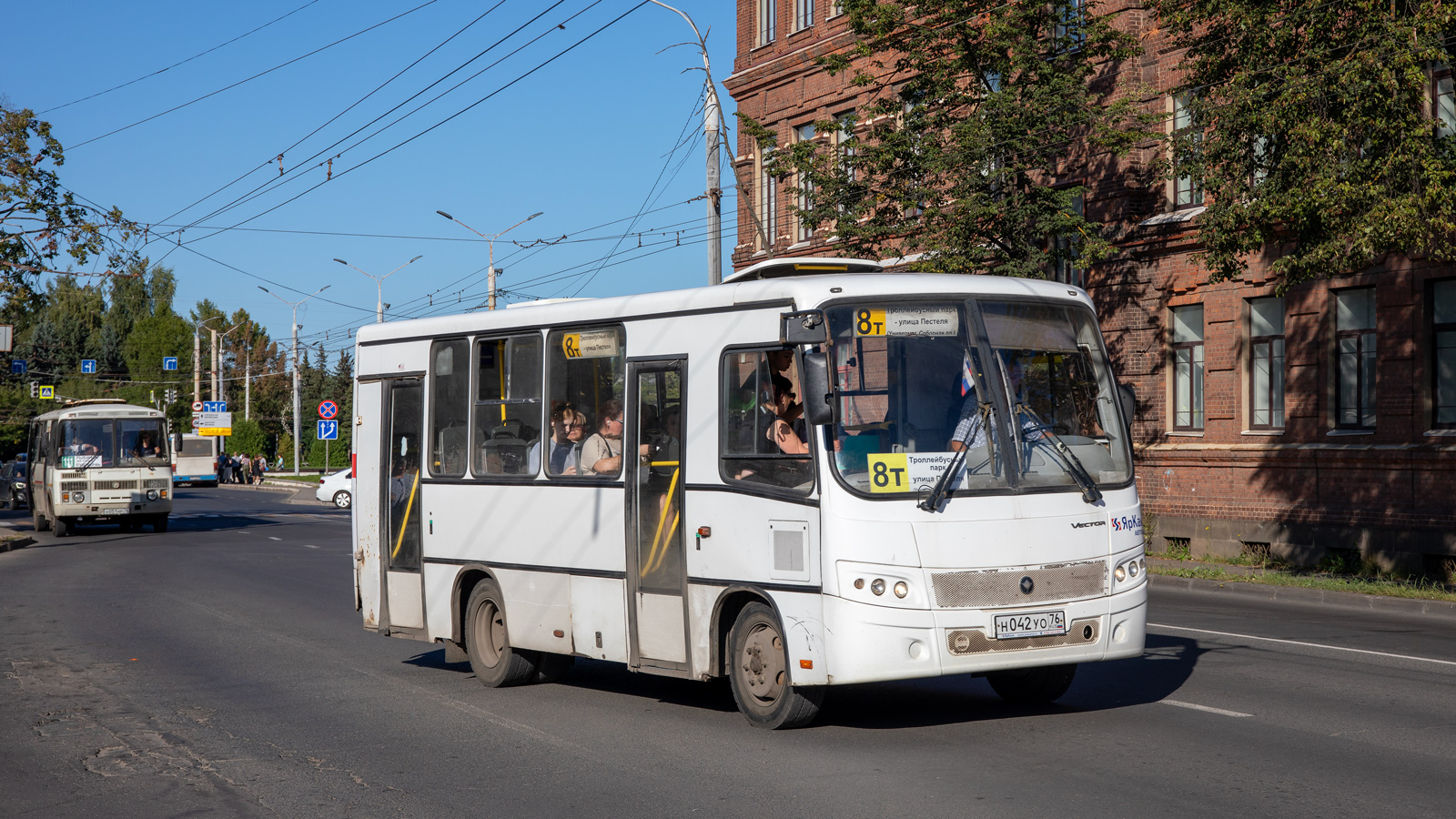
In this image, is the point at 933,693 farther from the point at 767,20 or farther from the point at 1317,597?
the point at 767,20

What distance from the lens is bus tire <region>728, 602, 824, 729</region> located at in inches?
329

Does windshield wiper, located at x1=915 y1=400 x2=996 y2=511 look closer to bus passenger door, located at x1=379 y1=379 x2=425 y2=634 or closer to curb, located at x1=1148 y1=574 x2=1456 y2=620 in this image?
bus passenger door, located at x1=379 y1=379 x2=425 y2=634

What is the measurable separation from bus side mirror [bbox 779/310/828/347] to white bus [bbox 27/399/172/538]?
28.4m

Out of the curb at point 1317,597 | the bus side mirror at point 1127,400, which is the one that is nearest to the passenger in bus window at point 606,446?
the bus side mirror at point 1127,400

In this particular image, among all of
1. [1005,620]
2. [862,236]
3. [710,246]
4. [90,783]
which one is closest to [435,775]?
[90,783]

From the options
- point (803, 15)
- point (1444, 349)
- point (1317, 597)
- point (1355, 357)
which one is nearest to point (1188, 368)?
point (1355, 357)

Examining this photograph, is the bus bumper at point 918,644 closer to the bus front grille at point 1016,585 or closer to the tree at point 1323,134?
the bus front grille at point 1016,585

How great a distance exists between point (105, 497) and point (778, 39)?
19369mm

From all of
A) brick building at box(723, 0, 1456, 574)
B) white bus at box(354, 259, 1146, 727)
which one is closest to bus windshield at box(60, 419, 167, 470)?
brick building at box(723, 0, 1456, 574)

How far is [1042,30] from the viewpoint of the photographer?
78.7ft

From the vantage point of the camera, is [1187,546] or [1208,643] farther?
[1187,546]

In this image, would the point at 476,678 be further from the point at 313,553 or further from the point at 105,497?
the point at 105,497

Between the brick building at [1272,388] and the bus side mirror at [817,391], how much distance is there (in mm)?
12591

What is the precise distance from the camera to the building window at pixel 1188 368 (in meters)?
25.3
